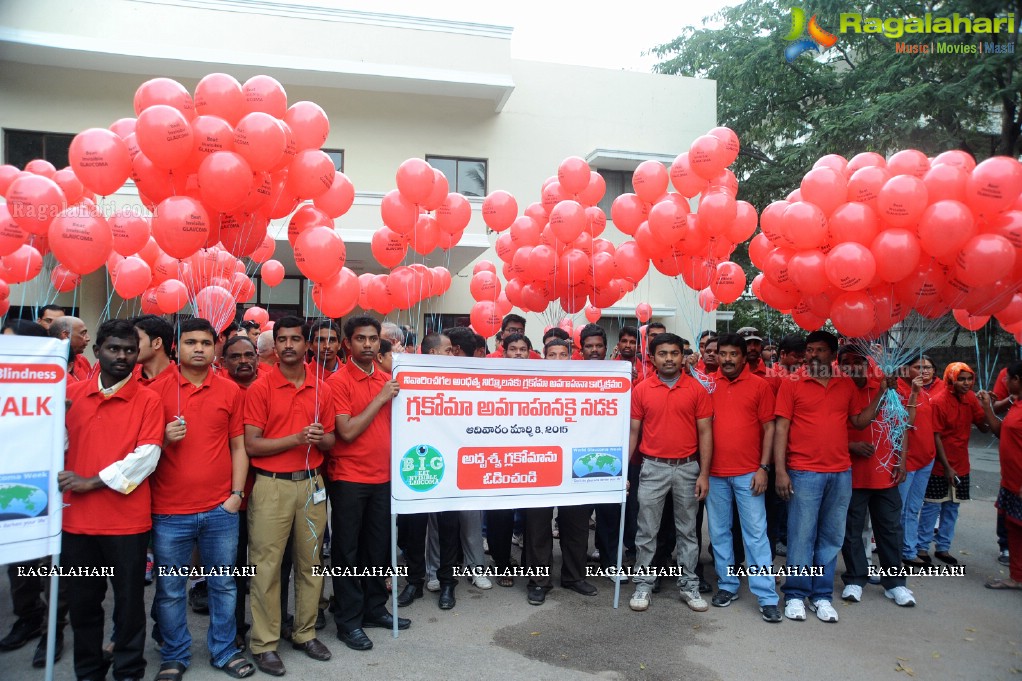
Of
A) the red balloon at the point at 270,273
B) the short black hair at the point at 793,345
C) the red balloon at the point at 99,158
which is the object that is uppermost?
the red balloon at the point at 99,158

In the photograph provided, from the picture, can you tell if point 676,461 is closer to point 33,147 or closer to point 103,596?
point 103,596

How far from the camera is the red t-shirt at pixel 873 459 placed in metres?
5.20

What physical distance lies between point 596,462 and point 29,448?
349 cm

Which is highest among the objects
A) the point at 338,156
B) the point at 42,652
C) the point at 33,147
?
the point at 338,156

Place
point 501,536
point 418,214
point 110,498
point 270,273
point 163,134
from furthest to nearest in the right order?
1. point 270,273
2. point 418,214
3. point 501,536
4. point 163,134
5. point 110,498

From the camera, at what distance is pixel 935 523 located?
6.35m

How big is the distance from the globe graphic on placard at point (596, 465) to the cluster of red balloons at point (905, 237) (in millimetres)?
1925

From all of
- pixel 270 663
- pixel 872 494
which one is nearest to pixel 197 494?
pixel 270 663

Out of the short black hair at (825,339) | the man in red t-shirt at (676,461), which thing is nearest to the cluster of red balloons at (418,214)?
the man in red t-shirt at (676,461)

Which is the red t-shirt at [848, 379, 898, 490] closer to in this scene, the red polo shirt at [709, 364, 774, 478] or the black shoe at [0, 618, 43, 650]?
the red polo shirt at [709, 364, 774, 478]

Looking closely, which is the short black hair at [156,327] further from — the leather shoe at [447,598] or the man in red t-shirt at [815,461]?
the man in red t-shirt at [815,461]

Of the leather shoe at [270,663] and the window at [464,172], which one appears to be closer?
the leather shoe at [270,663]

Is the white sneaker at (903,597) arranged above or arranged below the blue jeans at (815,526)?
below

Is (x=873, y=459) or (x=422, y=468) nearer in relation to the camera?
(x=422, y=468)
